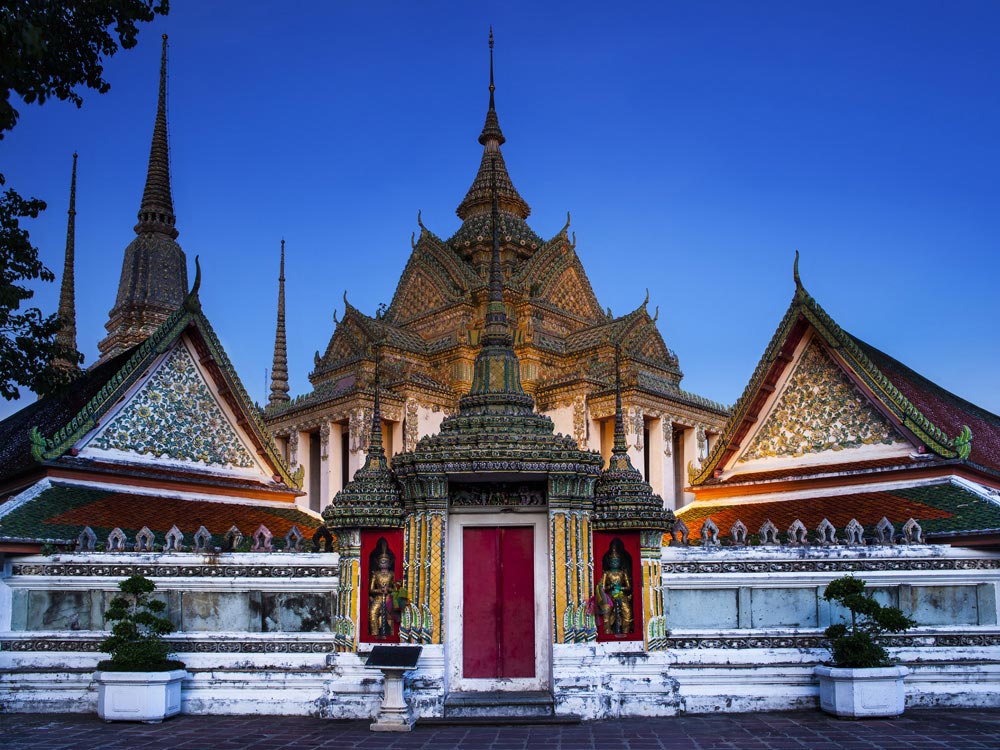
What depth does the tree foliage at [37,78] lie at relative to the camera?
7699 mm

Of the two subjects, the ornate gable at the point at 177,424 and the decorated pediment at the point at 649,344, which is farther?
the decorated pediment at the point at 649,344

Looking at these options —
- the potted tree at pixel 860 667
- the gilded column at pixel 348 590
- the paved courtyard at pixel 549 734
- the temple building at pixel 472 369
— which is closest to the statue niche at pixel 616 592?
the paved courtyard at pixel 549 734

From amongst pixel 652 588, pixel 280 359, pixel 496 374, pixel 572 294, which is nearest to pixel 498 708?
pixel 652 588

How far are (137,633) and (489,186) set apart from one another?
2287 centimetres

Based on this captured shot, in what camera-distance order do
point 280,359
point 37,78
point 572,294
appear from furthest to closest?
1. point 280,359
2. point 572,294
3. point 37,78

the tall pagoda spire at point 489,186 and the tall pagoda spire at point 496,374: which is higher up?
the tall pagoda spire at point 489,186

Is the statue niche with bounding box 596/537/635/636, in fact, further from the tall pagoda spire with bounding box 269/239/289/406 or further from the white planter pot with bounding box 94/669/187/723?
the tall pagoda spire with bounding box 269/239/289/406

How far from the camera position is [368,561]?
10930mm

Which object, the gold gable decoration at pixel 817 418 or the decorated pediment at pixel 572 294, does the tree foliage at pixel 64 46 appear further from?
the decorated pediment at pixel 572 294

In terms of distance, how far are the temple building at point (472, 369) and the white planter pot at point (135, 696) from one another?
1380cm

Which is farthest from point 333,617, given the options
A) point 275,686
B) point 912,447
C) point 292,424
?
point 292,424

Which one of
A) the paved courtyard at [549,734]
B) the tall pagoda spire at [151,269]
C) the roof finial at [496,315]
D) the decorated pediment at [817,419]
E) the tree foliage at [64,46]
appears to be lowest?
the paved courtyard at [549,734]

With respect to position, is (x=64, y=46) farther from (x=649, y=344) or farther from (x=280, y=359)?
(x=280, y=359)

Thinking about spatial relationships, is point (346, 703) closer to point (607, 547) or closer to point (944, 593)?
point (607, 547)
